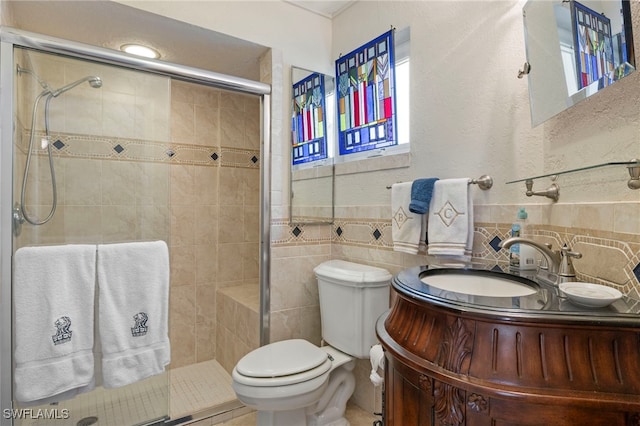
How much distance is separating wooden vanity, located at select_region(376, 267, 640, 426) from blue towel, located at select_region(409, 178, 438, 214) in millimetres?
751

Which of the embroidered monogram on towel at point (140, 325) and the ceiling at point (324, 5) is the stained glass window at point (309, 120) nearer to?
the ceiling at point (324, 5)

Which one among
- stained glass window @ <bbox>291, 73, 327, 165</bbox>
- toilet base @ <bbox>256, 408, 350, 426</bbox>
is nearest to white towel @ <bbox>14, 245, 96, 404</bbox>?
toilet base @ <bbox>256, 408, 350, 426</bbox>

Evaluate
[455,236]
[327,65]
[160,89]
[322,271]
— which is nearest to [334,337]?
[322,271]

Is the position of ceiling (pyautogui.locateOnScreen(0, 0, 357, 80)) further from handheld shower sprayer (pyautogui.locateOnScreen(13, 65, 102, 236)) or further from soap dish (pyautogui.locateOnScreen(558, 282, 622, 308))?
soap dish (pyautogui.locateOnScreen(558, 282, 622, 308))

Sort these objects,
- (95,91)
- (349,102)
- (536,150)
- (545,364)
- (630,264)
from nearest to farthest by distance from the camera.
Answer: (545,364) < (630,264) < (536,150) < (95,91) < (349,102)

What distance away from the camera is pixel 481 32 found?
55.8 inches

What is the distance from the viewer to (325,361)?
5.39 ft

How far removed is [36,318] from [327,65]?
212cm

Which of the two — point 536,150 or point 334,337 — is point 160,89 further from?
point 536,150

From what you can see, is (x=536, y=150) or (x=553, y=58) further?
(x=536, y=150)

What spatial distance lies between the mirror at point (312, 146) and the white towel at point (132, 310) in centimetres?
85

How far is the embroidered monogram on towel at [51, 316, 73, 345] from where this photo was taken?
1358 mm

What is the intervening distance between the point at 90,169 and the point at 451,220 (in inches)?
64.8

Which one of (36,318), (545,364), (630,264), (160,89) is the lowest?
(36,318)
